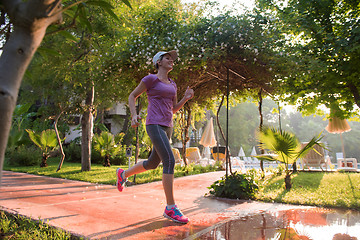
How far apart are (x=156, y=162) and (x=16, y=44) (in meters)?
2.78

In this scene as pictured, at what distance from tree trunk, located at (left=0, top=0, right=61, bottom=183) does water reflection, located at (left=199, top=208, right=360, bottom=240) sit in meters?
2.32

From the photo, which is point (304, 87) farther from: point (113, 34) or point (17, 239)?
point (17, 239)

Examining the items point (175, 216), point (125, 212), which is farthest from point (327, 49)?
point (125, 212)

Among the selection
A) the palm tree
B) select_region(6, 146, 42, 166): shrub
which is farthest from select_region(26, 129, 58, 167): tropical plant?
the palm tree

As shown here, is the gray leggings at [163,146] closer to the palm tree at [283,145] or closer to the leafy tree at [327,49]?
the palm tree at [283,145]

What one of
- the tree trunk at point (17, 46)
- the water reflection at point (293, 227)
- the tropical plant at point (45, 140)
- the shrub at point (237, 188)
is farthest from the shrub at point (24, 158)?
the tree trunk at point (17, 46)

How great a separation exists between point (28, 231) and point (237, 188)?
3.64 metres

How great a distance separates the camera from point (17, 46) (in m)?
1.07

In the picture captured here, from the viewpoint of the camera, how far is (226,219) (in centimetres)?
A: 361

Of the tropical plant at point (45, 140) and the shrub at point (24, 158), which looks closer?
the tropical plant at point (45, 140)

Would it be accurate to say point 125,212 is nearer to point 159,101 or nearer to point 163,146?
point 163,146

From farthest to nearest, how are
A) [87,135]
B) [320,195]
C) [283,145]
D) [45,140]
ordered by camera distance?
1. [45,140]
2. [87,135]
3. [283,145]
4. [320,195]

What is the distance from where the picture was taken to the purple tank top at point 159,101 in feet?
11.6

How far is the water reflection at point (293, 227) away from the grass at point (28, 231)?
4.58 ft
